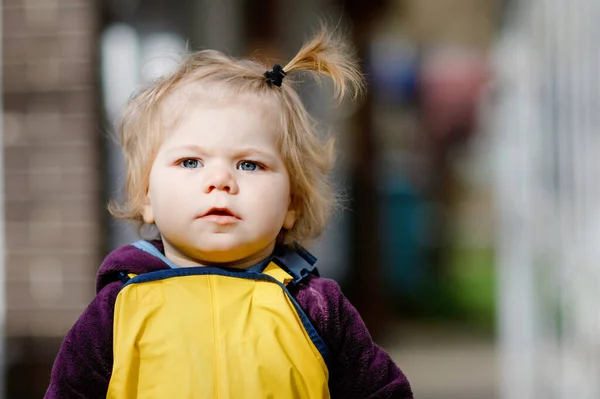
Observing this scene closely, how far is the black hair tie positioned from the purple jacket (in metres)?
0.37

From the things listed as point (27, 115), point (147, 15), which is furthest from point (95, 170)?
point (147, 15)

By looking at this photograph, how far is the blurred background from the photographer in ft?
14.2

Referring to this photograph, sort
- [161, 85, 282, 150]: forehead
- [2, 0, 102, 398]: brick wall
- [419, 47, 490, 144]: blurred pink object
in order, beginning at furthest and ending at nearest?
[419, 47, 490, 144]: blurred pink object → [2, 0, 102, 398]: brick wall → [161, 85, 282, 150]: forehead

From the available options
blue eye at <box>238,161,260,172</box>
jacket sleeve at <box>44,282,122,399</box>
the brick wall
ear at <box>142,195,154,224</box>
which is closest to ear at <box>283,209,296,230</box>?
blue eye at <box>238,161,260,172</box>

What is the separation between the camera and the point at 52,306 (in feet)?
16.4

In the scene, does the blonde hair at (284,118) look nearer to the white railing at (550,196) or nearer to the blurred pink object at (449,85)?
the white railing at (550,196)

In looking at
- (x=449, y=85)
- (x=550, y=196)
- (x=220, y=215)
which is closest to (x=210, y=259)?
(x=220, y=215)

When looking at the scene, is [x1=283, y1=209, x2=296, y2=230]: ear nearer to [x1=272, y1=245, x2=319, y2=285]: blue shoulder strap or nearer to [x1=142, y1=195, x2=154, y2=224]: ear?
[x1=272, y1=245, x2=319, y2=285]: blue shoulder strap

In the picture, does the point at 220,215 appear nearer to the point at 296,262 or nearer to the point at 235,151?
the point at 235,151

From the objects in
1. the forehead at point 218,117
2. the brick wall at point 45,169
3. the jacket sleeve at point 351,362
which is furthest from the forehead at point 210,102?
the brick wall at point 45,169

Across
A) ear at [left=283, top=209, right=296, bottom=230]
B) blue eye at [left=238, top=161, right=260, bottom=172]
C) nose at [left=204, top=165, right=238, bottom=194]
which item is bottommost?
ear at [left=283, top=209, right=296, bottom=230]

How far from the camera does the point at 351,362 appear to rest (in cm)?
184

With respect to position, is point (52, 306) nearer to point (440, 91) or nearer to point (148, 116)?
point (148, 116)

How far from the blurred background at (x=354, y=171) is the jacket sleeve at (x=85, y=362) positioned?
1.78 ft
